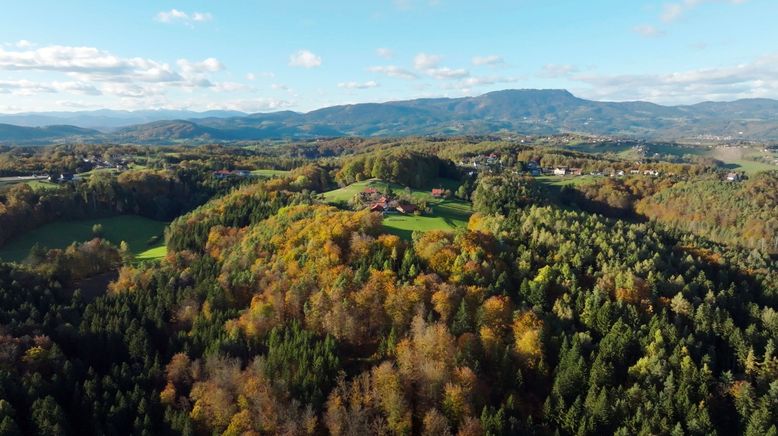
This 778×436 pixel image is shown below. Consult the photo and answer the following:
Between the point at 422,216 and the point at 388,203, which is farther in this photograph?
the point at 388,203

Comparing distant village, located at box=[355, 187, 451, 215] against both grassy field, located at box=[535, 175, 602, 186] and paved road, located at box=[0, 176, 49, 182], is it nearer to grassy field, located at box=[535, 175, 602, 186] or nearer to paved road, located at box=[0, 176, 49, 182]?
grassy field, located at box=[535, 175, 602, 186]

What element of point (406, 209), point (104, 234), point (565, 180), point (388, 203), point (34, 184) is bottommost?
point (104, 234)

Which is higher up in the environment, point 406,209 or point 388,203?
point 388,203

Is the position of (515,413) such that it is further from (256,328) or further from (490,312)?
(256,328)

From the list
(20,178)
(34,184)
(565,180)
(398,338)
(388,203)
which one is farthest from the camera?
(565,180)

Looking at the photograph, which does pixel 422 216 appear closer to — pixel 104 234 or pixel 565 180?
pixel 104 234

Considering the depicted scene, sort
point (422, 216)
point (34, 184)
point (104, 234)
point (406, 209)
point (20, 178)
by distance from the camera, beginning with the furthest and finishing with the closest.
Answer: point (20, 178) < point (34, 184) < point (104, 234) < point (406, 209) < point (422, 216)

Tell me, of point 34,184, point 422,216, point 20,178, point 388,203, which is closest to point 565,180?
point 388,203

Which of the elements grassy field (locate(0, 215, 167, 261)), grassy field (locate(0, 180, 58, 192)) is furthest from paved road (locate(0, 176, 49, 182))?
grassy field (locate(0, 215, 167, 261))
